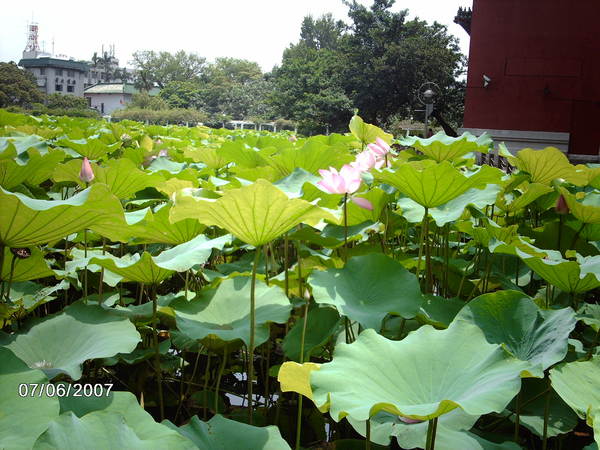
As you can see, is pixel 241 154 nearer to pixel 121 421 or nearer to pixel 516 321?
pixel 516 321

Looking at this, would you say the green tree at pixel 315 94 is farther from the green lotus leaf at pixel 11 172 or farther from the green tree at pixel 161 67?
the green tree at pixel 161 67

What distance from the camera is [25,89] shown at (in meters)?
29.8

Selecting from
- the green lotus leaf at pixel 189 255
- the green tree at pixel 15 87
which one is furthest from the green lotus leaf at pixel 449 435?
the green tree at pixel 15 87

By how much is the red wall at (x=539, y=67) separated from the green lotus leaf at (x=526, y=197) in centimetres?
766

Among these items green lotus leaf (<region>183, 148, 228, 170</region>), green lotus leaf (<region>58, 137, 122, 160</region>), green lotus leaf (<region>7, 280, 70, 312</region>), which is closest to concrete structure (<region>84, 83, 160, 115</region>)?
green lotus leaf (<region>58, 137, 122, 160</region>)

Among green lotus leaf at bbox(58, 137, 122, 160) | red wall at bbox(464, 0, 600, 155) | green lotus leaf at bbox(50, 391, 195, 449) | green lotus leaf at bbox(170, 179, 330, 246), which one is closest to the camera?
green lotus leaf at bbox(50, 391, 195, 449)

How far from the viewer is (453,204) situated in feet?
3.46

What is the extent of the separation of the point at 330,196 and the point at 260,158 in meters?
0.65

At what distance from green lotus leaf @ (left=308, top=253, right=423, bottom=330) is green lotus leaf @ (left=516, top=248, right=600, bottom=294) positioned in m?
0.18

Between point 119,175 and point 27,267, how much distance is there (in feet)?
1.05

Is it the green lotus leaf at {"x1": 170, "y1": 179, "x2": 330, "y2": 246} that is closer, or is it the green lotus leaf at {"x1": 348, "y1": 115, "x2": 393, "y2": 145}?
the green lotus leaf at {"x1": 170, "y1": 179, "x2": 330, "y2": 246}

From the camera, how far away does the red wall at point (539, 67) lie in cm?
801

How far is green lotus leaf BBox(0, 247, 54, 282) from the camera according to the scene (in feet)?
2.98
